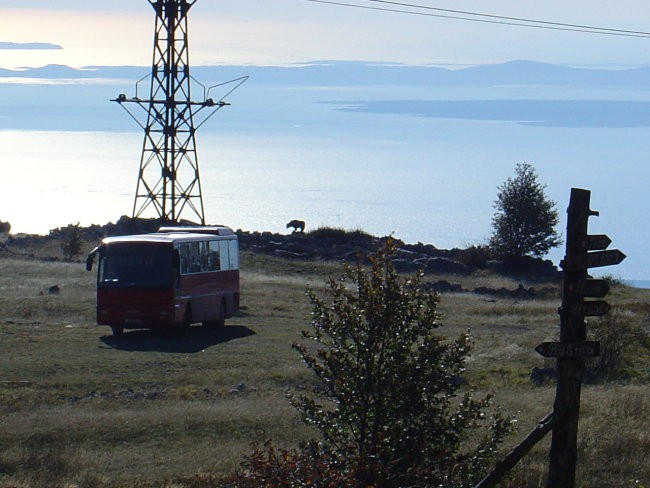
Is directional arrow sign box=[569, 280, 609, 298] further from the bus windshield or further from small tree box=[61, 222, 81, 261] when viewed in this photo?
small tree box=[61, 222, 81, 261]

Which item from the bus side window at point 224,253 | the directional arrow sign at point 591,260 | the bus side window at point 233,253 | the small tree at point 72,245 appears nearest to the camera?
the directional arrow sign at point 591,260

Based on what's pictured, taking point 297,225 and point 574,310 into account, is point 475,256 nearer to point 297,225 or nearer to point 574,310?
point 297,225

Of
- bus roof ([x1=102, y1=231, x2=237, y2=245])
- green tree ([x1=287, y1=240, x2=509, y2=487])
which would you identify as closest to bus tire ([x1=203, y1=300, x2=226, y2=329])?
bus roof ([x1=102, y1=231, x2=237, y2=245])

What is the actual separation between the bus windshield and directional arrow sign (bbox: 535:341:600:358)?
715 inches

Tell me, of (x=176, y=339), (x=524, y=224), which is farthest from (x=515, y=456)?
(x=524, y=224)

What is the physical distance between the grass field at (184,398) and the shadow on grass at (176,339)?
0.16 feet

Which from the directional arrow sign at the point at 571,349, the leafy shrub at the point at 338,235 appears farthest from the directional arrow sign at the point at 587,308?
the leafy shrub at the point at 338,235

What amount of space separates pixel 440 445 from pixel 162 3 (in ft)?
120

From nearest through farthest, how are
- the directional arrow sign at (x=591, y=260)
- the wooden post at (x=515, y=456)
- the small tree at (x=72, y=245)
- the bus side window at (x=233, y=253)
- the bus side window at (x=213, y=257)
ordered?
the wooden post at (x=515, y=456)
the directional arrow sign at (x=591, y=260)
the bus side window at (x=213, y=257)
the bus side window at (x=233, y=253)
the small tree at (x=72, y=245)

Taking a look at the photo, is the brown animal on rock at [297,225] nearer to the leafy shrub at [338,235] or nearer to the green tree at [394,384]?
the leafy shrub at [338,235]

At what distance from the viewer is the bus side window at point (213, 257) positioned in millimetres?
30156

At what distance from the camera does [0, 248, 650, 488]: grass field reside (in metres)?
14.6

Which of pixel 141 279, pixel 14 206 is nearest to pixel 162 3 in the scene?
pixel 141 279

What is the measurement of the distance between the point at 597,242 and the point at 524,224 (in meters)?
47.9
